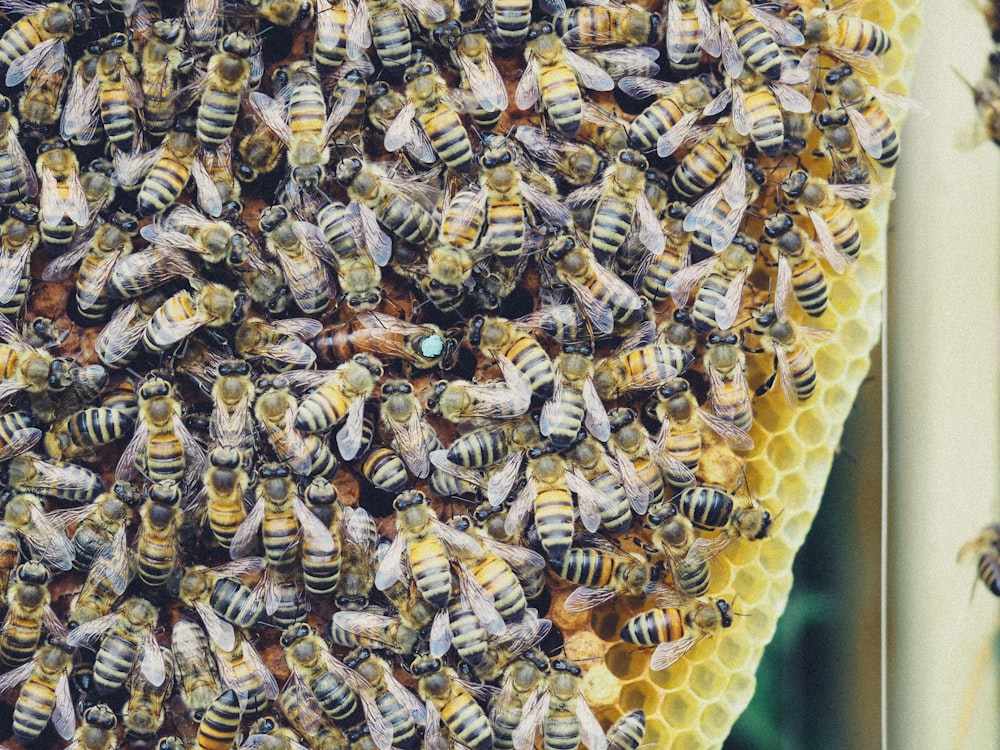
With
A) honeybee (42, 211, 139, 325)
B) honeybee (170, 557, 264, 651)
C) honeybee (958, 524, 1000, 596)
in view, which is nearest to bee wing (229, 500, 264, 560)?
honeybee (170, 557, 264, 651)

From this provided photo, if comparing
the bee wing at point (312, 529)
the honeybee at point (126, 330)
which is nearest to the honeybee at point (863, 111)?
the bee wing at point (312, 529)

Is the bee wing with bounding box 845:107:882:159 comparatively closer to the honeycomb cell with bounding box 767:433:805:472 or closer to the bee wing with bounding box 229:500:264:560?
the honeycomb cell with bounding box 767:433:805:472

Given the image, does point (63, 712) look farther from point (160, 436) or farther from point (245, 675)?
point (160, 436)

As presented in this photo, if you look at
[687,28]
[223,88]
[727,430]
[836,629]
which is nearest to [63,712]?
[223,88]

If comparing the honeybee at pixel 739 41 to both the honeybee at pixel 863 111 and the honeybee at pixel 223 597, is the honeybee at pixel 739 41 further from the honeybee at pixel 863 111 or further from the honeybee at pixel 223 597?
the honeybee at pixel 223 597

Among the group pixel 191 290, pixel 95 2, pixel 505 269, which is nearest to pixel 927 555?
pixel 505 269
